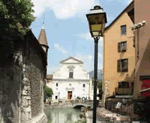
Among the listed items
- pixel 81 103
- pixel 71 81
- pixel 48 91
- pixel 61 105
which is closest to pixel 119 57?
pixel 81 103

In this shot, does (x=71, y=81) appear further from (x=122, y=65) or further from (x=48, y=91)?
(x=122, y=65)

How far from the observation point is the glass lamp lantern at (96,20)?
14.5 ft

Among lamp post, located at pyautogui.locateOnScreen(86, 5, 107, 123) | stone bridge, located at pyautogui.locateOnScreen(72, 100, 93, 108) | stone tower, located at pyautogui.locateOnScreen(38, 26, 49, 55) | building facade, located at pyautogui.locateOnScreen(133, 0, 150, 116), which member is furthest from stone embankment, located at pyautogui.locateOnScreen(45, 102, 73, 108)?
lamp post, located at pyautogui.locateOnScreen(86, 5, 107, 123)

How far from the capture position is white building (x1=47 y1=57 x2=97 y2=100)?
169 feet

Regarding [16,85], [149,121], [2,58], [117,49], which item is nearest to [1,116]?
[16,85]

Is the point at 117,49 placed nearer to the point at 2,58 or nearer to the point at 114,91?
the point at 114,91

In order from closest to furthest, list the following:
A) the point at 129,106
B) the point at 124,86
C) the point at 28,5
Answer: the point at 28,5 < the point at 129,106 < the point at 124,86

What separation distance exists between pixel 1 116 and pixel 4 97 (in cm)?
95

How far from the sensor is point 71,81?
170 feet

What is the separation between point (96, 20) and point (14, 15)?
17.5 feet

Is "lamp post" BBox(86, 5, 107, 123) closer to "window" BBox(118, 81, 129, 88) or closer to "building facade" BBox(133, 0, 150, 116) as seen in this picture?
"building facade" BBox(133, 0, 150, 116)

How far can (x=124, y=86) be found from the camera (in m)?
23.4

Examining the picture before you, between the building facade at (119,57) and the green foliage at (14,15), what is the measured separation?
1617 cm

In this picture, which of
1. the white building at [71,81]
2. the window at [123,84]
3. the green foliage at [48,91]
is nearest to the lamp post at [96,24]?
the window at [123,84]
